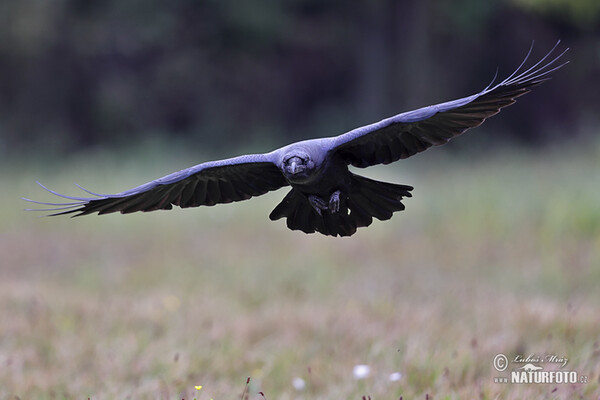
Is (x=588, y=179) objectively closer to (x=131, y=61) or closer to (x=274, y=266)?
(x=274, y=266)

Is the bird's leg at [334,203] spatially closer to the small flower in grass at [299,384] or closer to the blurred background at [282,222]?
the blurred background at [282,222]

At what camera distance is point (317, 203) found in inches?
121

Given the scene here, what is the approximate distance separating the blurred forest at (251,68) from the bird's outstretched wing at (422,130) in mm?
13109

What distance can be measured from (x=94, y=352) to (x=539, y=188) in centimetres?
608

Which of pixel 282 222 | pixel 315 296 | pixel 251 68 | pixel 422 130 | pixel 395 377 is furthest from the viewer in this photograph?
pixel 251 68

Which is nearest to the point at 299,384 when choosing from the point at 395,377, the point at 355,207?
the point at 395,377

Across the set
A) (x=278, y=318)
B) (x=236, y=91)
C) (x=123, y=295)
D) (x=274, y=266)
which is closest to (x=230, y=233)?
(x=274, y=266)

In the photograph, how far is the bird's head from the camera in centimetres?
280

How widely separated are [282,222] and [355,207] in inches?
262

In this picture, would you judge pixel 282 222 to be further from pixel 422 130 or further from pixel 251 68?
pixel 251 68

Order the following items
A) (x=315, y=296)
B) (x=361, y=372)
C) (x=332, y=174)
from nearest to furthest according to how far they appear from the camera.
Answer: (x=332, y=174) < (x=361, y=372) < (x=315, y=296)

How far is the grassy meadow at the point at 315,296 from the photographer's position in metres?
4.29

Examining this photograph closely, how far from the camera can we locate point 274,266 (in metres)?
7.41

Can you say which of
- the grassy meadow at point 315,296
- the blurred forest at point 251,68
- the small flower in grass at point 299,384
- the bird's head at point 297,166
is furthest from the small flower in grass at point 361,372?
the blurred forest at point 251,68
